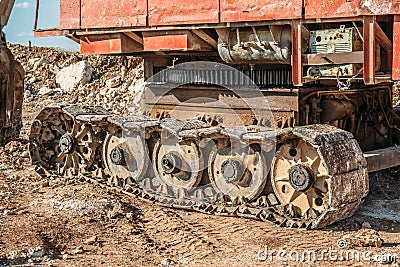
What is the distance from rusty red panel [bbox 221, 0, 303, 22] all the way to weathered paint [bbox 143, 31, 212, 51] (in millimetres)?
628

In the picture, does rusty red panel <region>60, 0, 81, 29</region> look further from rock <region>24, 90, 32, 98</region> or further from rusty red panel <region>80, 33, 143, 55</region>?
rock <region>24, 90, 32, 98</region>

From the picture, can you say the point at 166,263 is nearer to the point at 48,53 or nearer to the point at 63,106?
the point at 63,106

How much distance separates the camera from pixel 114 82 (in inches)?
797

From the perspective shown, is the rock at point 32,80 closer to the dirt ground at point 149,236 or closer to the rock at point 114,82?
the rock at point 114,82

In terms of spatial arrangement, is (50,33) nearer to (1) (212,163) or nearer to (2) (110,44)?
(2) (110,44)

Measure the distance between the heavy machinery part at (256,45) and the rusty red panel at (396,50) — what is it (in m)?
1.35

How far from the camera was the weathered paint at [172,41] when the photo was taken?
927 cm

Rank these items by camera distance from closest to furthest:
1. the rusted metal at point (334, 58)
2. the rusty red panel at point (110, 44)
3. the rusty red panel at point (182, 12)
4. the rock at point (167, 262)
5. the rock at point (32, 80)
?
the rock at point (167, 262) → the rusted metal at point (334, 58) → the rusty red panel at point (182, 12) → the rusty red panel at point (110, 44) → the rock at point (32, 80)

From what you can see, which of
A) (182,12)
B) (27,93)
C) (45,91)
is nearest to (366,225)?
(182,12)

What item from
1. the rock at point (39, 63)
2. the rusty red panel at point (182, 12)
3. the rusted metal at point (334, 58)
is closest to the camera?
the rusted metal at point (334, 58)

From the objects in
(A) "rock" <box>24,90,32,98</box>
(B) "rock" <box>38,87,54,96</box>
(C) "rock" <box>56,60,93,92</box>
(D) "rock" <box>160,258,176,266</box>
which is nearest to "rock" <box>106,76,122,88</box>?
(C) "rock" <box>56,60,93,92</box>

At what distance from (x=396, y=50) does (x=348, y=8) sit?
72 centimetres

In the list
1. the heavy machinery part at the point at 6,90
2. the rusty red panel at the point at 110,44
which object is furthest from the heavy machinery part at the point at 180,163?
the heavy machinery part at the point at 6,90

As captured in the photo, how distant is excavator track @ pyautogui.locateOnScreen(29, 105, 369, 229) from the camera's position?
25.8ft
